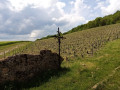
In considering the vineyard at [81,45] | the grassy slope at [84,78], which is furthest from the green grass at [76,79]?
the vineyard at [81,45]

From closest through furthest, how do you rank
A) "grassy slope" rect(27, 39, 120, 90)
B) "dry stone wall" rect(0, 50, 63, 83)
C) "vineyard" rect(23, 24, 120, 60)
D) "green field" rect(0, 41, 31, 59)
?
"grassy slope" rect(27, 39, 120, 90) < "dry stone wall" rect(0, 50, 63, 83) < "vineyard" rect(23, 24, 120, 60) < "green field" rect(0, 41, 31, 59)

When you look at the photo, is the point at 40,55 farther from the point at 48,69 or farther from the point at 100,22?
the point at 100,22

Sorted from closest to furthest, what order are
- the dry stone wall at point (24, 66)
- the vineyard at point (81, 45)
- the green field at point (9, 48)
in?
the dry stone wall at point (24, 66), the vineyard at point (81, 45), the green field at point (9, 48)

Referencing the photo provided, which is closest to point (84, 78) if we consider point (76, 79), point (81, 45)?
point (76, 79)

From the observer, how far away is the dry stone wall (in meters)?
10.6

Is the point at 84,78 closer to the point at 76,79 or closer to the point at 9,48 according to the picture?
the point at 76,79

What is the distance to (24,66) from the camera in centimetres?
1159

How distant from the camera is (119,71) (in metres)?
12.4

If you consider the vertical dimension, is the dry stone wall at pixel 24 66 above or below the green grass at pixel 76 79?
above

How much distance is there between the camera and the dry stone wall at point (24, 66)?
10577mm

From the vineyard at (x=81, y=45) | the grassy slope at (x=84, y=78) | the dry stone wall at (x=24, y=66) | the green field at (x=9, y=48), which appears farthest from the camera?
the green field at (x=9, y=48)

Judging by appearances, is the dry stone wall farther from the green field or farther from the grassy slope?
the green field

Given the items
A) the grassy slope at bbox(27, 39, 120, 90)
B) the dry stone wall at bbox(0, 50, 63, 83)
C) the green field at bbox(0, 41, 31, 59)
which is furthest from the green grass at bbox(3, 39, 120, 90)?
the green field at bbox(0, 41, 31, 59)

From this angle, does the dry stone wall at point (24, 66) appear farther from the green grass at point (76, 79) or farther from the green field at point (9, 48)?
the green field at point (9, 48)
